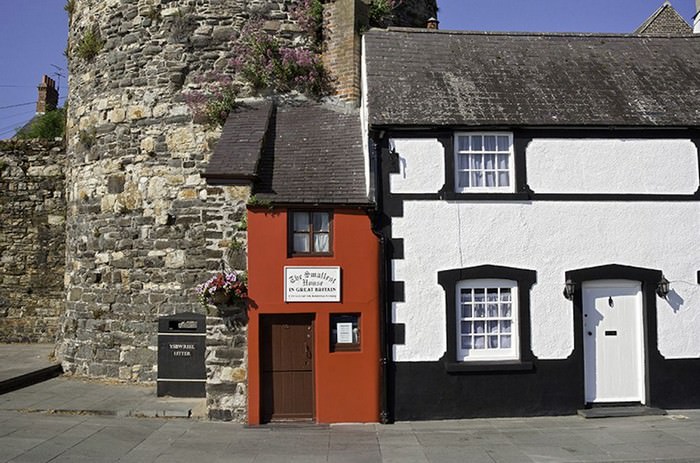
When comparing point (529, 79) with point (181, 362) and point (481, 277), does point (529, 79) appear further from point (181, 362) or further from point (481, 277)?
point (181, 362)

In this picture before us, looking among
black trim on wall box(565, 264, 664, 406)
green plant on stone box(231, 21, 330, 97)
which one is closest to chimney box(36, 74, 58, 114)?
green plant on stone box(231, 21, 330, 97)

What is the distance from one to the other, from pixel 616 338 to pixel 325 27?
28.1ft

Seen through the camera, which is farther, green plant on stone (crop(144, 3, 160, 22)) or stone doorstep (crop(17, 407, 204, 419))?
green plant on stone (crop(144, 3, 160, 22))

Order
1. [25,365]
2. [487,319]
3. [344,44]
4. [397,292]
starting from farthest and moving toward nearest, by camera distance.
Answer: [25,365]
[344,44]
[487,319]
[397,292]

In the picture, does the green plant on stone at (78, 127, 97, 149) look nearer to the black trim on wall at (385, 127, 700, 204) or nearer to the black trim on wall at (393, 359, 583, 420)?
the black trim on wall at (385, 127, 700, 204)

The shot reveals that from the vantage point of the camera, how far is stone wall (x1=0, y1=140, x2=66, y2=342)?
17156 mm

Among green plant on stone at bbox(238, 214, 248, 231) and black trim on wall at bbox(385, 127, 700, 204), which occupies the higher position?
black trim on wall at bbox(385, 127, 700, 204)

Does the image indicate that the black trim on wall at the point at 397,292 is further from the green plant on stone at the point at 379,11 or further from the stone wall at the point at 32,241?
the stone wall at the point at 32,241

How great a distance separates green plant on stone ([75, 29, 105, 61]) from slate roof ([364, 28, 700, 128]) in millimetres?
6428

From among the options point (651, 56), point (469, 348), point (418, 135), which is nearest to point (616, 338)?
point (469, 348)

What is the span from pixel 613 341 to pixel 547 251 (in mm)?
1971

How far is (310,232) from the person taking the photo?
10.2m

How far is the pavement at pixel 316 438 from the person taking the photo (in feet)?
26.3

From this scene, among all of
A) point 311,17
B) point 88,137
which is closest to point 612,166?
point 311,17
